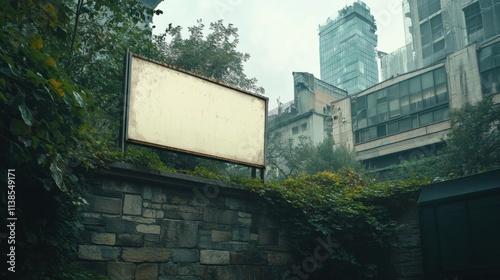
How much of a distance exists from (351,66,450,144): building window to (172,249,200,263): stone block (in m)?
26.1

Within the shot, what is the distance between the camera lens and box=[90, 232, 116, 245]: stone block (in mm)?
5930

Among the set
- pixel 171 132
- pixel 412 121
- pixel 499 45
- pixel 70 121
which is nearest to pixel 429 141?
pixel 412 121

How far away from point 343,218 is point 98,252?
181 inches

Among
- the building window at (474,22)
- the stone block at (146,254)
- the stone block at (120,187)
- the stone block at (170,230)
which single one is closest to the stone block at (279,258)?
the stone block at (170,230)

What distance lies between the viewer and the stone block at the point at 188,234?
677 cm

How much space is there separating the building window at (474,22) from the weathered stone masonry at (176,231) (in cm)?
3701

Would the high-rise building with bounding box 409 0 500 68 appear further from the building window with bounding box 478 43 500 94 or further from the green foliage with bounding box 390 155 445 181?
the green foliage with bounding box 390 155 445 181

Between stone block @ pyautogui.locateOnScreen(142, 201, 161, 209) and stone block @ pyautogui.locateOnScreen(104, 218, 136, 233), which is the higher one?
stone block @ pyautogui.locateOnScreen(142, 201, 161, 209)

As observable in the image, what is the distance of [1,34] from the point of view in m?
3.83

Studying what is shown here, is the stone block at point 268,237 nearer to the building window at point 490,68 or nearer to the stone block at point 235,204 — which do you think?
the stone block at point 235,204

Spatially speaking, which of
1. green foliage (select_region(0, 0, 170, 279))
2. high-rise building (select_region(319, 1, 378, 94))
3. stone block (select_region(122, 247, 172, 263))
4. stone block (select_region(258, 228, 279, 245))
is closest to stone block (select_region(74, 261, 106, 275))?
green foliage (select_region(0, 0, 170, 279))

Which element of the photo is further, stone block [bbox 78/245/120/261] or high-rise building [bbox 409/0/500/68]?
high-rise building [bbox 409/0/500/68]

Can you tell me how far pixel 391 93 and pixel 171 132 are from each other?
26.7m

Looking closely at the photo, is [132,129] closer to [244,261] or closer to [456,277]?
[244,261]
